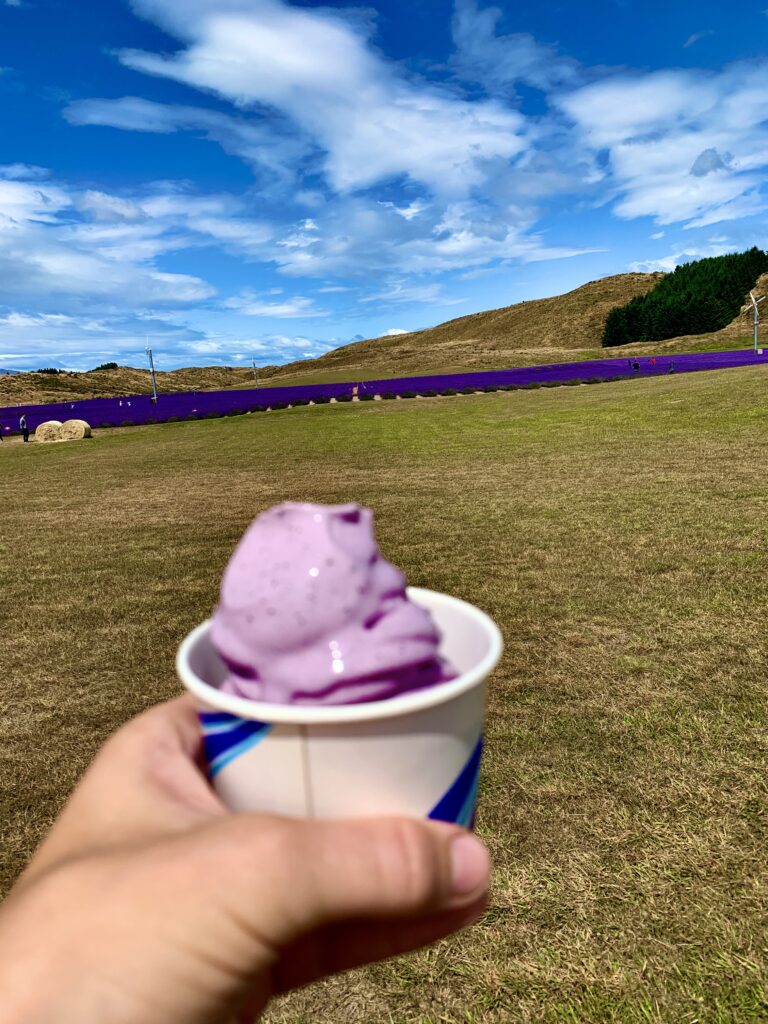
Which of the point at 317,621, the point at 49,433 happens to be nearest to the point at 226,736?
the point at 317,621

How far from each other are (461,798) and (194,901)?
0.61 metres

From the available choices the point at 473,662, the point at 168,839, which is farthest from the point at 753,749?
the point at 168,839

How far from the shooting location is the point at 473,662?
1.54 m

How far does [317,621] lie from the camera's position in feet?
4.39

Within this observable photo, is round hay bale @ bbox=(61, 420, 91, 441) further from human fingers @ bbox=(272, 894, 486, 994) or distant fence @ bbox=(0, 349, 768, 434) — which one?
human fingers @ bbox=(272, 894, 486, 994)

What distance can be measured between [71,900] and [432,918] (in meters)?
0.69

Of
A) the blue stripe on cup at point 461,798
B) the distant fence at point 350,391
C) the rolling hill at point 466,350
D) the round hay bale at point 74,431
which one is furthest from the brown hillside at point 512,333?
the blue stripe on cup at point 461,798

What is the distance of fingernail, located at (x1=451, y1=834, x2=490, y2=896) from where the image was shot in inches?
51.1

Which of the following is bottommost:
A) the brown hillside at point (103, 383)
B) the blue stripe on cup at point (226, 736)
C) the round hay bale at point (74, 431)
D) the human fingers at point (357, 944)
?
the human fingers at point (357, 944)

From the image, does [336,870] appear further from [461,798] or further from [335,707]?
[461,798]

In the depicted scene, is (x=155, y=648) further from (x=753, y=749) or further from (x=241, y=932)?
(x=241, y=932)

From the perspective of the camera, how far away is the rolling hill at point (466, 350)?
219 feet

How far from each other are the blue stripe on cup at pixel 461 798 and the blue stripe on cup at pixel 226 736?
1.41ft

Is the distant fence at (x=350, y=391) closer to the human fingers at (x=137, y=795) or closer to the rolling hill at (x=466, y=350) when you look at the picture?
the rolling hill at (x=466, y=350)
